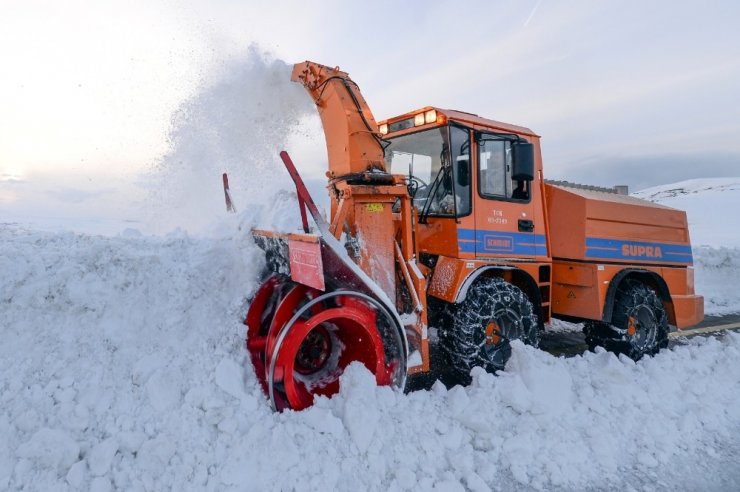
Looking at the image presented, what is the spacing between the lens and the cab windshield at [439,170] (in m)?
4.22

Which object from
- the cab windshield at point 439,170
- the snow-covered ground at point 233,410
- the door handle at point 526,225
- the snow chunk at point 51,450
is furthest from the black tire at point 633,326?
the snow chunk at point 51,450

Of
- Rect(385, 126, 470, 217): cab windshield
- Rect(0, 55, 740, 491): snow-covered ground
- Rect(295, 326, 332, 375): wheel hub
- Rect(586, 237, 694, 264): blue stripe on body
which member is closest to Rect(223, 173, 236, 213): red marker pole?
Rect(0, 55, 740, 491): snow-covered ground

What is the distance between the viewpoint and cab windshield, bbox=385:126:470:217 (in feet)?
13.9

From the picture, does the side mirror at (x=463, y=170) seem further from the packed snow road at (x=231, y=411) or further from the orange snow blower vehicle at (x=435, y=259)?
the packed snow road at (x=231, y=411)

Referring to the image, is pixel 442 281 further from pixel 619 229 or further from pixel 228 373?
pixel 619 229

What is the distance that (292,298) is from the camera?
342 cm

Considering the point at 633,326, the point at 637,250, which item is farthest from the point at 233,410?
the point at 637,250

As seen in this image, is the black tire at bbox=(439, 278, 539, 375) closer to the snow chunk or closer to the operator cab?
the operator cab

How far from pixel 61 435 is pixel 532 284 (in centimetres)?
409

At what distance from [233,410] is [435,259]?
2.39 m

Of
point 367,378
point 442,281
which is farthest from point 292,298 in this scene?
point 442,281

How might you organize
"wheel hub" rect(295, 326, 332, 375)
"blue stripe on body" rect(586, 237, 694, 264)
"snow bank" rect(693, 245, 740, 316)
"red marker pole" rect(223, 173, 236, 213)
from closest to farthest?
"wheel hub" rect(295, 326, 332, 375) → "blue stripe on body" rect(586, 237, 694, 264) → "red marker pole" rect(223, 173, 236, 213) → "snow bank" rect(693, 245, 740, 316)

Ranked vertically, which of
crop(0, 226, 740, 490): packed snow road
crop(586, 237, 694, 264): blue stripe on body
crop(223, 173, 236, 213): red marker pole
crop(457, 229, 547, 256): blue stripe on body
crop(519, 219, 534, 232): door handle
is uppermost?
crop(223, 173, 236, 213): red marker pole

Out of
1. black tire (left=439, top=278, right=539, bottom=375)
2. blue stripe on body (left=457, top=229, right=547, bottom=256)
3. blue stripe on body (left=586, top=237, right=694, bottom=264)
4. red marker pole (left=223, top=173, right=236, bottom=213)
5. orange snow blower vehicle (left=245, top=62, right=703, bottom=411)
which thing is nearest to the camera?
orange snow blower vehicle (left=245, top=62, right=703, bottom=411)
